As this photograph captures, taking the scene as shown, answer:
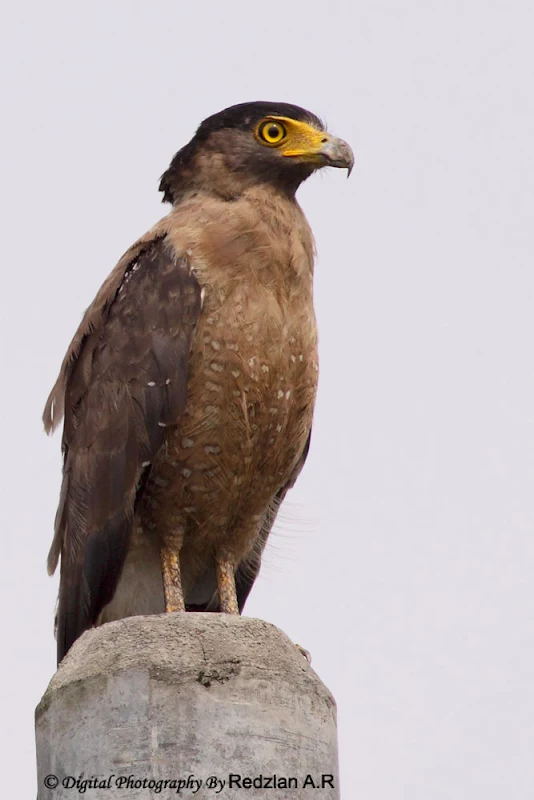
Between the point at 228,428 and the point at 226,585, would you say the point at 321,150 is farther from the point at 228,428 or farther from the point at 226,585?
the point at 226,585

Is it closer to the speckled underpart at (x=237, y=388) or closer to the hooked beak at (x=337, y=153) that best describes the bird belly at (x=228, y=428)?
the speckled underpart at (x=237, y=388)

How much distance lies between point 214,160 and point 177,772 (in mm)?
3900

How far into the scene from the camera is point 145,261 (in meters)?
7.60

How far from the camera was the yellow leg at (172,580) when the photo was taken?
7.14m

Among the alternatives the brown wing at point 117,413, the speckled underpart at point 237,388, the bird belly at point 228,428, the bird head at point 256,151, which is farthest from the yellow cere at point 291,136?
the bird belly at point 228,428

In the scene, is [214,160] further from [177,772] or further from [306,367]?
[177,772]

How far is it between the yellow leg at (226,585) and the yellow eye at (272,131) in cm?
246

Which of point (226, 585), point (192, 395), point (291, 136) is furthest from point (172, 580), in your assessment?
point (291, 136)

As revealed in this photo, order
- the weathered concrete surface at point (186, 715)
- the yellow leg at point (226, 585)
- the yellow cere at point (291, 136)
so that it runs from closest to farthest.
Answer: the weathered concrete surface at point (186, 715)
the yellow leg at point (226, 585)
the yellow cere at point (291, 136)

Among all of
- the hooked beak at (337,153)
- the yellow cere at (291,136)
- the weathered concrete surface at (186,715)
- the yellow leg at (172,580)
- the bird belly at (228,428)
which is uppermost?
the yellow cere at (291,136)

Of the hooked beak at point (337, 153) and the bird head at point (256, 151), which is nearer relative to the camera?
the hooked beak at point (337, 153)

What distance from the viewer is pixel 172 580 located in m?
7.26

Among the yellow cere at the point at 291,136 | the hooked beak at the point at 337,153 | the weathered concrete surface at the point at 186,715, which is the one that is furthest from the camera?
the yellow cere at the point at 291,136

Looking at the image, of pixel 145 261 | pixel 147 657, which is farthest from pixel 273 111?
pixel 147 657
